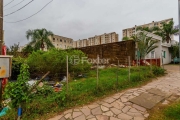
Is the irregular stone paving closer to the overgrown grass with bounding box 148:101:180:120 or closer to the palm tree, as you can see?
the overgrown grass with bounding box 148:101:180:120

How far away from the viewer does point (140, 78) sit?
6086 mm

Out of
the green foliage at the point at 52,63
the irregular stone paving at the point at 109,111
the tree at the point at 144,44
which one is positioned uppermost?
the tree at the point at 144,44

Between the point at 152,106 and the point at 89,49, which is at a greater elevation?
the point at 89,49

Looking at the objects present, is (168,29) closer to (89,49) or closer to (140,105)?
(89,49)

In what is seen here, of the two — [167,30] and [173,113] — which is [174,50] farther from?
[173,113]

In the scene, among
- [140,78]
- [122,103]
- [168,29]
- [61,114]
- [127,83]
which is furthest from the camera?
[168,29]

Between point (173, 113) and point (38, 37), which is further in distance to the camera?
point (38, 37)

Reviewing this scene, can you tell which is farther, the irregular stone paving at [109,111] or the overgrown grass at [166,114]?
the irregular stone paving at [109,111]

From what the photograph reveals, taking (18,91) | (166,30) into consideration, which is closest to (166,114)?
(18,91)

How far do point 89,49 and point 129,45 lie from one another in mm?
5011

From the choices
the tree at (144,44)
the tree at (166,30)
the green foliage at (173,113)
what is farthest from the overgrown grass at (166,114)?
→ the tree at (166,30)

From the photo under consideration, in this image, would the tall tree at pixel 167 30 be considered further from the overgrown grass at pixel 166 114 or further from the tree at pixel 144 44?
the overgrown grass at pixel 166 114

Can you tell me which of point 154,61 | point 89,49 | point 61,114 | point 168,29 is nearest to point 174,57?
point 168,29

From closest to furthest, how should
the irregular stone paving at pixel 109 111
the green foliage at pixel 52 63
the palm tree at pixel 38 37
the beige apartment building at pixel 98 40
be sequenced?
the irregular stone paving at pixel 109 111 < the green foliage at pixel 52 63 < the palm tree at pixel 38 37 < the beige apartment building at pixel 98 40
